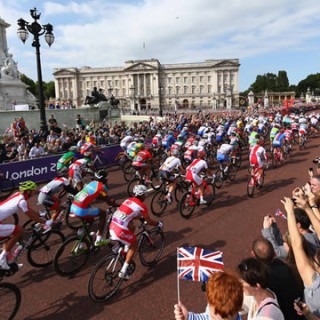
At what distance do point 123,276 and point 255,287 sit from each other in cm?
271

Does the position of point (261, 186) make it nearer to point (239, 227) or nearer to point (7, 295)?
point (239, 227)

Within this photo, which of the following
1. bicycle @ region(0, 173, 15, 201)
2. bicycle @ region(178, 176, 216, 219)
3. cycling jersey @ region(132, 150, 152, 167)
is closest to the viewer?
bicycle @ region(178, 176, 216, 219)

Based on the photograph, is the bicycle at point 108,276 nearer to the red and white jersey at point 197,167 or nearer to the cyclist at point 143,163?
the red and white jersey at point 197,167

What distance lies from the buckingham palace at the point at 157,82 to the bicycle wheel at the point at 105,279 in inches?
4368

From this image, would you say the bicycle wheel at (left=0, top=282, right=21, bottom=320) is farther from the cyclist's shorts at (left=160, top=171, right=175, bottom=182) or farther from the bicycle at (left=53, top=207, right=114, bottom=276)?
the cyclist's shorts at (left=160, top=171, right=175, bottom=182)

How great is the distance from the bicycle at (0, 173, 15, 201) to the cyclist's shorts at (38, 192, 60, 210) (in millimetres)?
4794

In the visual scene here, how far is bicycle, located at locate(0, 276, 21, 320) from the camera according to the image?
4.34 meters

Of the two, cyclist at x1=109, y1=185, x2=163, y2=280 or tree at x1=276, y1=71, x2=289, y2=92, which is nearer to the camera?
cyclist at x1=109, y1=185, x2=163, y2=280

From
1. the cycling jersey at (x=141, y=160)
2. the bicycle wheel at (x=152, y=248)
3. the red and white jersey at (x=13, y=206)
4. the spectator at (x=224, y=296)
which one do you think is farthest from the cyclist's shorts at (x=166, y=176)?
the spectator at (x=224, y=296)

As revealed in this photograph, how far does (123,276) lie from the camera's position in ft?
15.8

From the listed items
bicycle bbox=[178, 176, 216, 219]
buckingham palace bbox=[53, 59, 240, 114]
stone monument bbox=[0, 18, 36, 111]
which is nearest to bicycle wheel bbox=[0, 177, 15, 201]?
bicycle bbox=[178, 176, 216, 219]

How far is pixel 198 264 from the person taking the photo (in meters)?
3.51

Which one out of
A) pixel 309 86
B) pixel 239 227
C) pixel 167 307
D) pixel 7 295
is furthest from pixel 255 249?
pixel 309 86

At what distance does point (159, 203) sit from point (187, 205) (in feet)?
2.60
